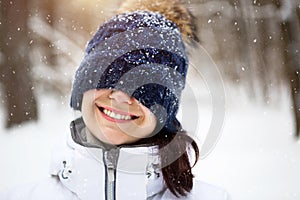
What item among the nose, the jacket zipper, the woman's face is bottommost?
the jacket zipper

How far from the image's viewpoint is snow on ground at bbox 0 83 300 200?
1059 millimetres

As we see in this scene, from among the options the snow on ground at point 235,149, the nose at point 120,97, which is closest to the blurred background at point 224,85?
the snow on ground at point 235,149

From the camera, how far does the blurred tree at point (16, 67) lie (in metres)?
1.08

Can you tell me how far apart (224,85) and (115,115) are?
0.24 metres

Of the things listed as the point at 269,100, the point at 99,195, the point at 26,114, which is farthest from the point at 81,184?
the point at 269,100

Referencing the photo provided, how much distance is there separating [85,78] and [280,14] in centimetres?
45

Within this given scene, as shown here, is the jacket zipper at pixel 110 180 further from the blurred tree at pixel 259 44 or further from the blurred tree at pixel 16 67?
the blurred tree at pixel 259 44

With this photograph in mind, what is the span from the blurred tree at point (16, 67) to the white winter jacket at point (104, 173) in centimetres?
13

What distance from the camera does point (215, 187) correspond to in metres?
1.06

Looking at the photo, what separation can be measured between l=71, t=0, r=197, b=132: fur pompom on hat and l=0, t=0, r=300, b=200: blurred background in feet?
0.27

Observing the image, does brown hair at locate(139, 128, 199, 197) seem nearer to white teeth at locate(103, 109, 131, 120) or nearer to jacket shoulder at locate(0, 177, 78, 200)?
white teeth at locate(103, 109, 131, 120)

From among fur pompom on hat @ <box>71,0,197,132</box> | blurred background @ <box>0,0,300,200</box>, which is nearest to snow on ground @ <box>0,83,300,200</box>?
blurred background @ <box>0,0,300,200</box>

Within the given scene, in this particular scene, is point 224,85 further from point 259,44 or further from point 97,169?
Answer: point 97,169

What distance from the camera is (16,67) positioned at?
3.57 feet
